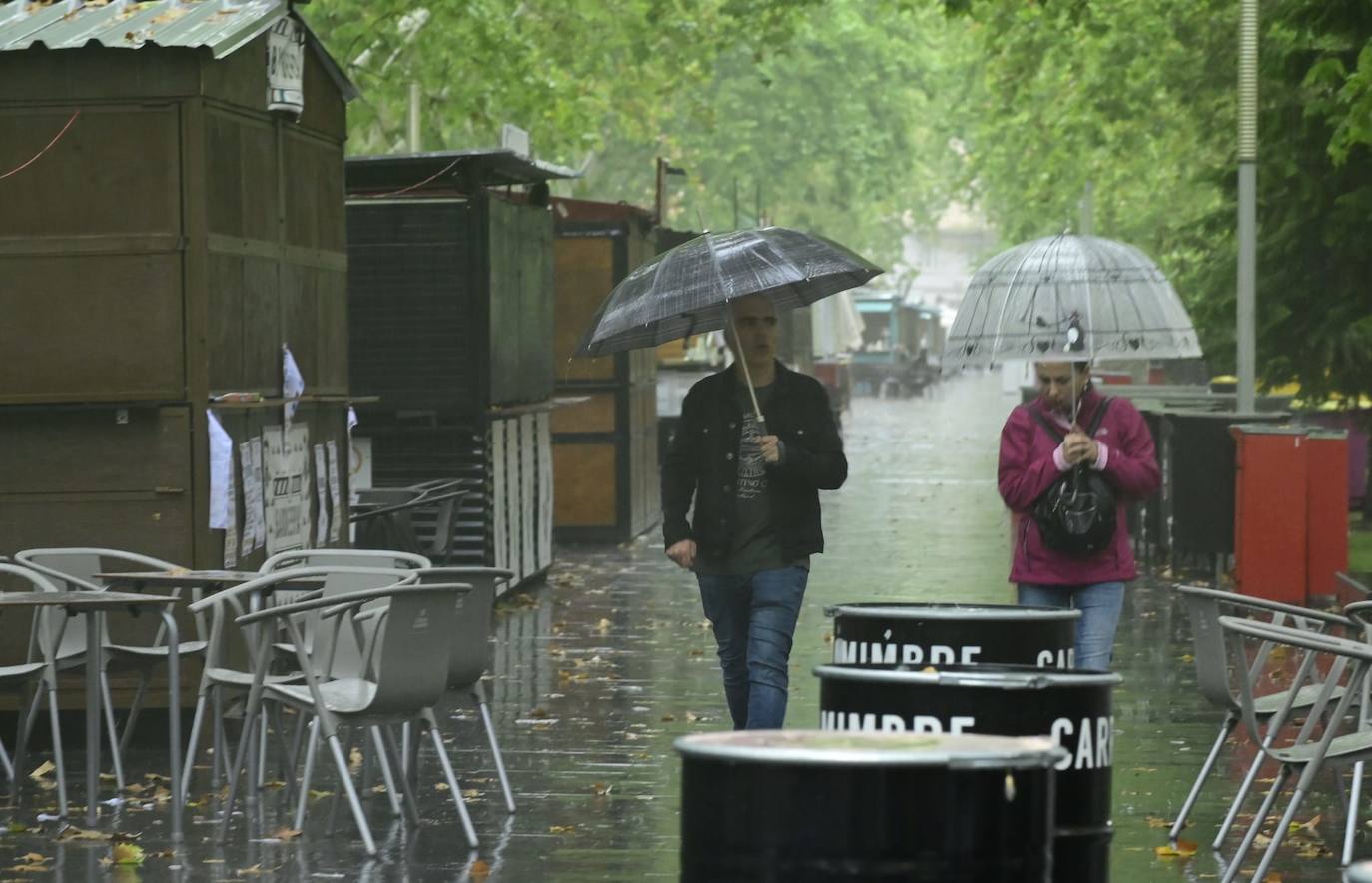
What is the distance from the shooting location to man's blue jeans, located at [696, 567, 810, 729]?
328 inches

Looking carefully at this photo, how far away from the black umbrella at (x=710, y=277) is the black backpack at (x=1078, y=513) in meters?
1.00

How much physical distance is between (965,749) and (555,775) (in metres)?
5.94

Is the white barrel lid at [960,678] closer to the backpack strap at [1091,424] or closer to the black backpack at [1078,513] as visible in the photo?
the black backpack at [1078,513]

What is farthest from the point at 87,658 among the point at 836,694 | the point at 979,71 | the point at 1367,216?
the point at 979,71

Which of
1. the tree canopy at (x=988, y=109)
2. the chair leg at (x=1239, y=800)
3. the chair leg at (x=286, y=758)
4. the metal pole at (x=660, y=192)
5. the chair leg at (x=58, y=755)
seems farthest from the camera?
the metal pole at (x=660, y=192)

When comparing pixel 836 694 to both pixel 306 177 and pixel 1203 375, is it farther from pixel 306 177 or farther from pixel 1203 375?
pixel 1203 375

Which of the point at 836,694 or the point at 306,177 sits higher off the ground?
the point at 306,177

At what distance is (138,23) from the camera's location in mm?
10828

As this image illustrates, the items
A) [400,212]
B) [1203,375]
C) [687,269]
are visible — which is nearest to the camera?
[687,269]

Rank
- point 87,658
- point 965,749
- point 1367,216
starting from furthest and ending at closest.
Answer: point 1367,216, point 87,658, point 965,749

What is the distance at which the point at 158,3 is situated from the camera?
36.8ft

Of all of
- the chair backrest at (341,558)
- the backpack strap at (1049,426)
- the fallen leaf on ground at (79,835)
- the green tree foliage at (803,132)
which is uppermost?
the green tree foliage at (803,132)

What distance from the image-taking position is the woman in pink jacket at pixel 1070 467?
8195mm

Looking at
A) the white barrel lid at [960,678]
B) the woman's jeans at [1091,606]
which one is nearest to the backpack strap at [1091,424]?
the woman's jeans at [1091,606]
